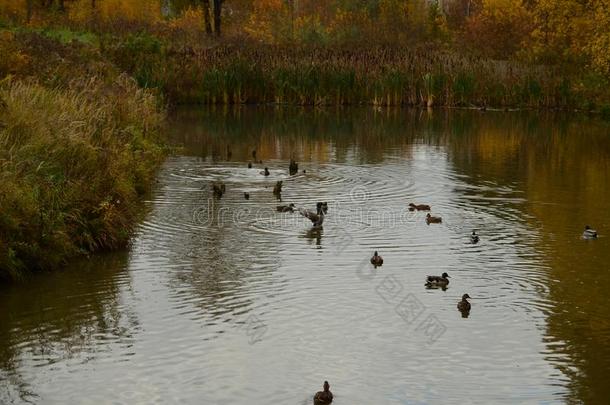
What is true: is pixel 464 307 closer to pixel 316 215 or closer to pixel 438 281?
pixel 438 281

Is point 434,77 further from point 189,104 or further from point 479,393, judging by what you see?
point 479,393

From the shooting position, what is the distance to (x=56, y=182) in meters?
16.8

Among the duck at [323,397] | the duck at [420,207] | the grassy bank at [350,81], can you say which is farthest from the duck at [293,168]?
the grassy bank at [350,81]

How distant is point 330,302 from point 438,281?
1.88 m

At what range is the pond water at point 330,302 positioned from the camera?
11758 millimetres

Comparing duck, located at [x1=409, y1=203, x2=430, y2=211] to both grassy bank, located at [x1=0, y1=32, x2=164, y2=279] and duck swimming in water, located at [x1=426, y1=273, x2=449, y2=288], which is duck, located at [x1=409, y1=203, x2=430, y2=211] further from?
duck swimming in water, located at [x1=426, y1=273, x2=449, y2=288]

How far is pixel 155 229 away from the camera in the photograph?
63.8 ft

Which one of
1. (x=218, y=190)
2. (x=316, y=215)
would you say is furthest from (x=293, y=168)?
(x=316, y=215)

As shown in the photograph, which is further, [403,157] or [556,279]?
[403,157]

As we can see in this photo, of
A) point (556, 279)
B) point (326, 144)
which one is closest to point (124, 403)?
point (556, 279)

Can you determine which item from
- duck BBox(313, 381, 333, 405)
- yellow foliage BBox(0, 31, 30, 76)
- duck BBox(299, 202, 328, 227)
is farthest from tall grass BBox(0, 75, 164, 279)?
duck BBox(313, 381, 333, 405)

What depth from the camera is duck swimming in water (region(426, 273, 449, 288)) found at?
51.4 ft

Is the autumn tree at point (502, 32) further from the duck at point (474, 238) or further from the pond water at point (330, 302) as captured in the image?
the duck at point (474, 238)

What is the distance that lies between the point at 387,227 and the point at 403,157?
11.6m
